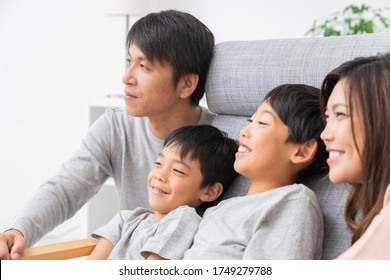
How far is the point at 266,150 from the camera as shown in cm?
159

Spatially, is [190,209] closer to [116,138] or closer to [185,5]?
[116,138]

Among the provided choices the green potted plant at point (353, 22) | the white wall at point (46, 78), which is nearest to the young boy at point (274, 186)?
the green potted plant at point (353, 22)

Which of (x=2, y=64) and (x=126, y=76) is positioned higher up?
(x=126, y=76)

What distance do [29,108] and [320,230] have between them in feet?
9.51

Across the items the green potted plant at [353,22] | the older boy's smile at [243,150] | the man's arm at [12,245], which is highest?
the older boy's smile at [243,150]

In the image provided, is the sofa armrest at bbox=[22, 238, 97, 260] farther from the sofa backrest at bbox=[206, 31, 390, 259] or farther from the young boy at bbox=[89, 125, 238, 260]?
the sofa backrest at bbox=[206, 31, 390, 259]

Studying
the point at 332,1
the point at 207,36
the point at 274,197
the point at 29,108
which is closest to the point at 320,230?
the point at 274,197

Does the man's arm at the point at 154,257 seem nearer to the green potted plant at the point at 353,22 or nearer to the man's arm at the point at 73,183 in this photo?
the man's arm at the point at 73,183

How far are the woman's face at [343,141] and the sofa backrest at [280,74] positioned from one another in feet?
0.59

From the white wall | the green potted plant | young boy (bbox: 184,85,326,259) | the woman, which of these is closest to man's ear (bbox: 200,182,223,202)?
young boy (bbox: 184,85,326,259)

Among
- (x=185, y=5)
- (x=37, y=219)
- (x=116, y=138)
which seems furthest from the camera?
(x=185, y=5)

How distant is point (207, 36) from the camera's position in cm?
202

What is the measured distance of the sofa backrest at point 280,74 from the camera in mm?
1559

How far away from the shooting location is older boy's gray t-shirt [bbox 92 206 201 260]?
64.3 inches
